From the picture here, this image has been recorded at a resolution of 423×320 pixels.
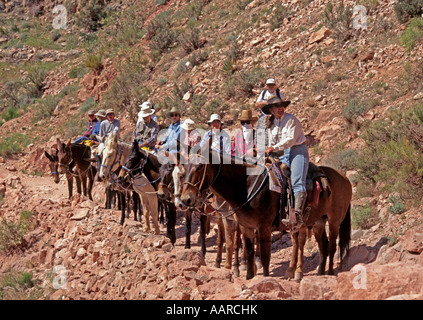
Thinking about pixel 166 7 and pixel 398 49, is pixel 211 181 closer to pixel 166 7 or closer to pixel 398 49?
pixel 398 49

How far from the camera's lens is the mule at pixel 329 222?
31.7 feet

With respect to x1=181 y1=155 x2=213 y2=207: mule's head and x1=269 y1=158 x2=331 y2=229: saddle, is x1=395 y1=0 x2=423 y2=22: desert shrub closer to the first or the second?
x1=269 y1=158 x2=331 y2=229: saddle

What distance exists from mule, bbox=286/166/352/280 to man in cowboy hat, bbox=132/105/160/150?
494 centimetres

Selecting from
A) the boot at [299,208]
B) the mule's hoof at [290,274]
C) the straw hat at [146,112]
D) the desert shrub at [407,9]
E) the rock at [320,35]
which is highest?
the desert shrub at [407,9]

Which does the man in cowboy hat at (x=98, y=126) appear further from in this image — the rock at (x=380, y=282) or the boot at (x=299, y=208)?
the rock at (x=380, y=282)

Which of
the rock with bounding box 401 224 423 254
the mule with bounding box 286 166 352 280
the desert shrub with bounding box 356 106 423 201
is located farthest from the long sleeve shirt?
the rock with bounding box 401 224 423 254

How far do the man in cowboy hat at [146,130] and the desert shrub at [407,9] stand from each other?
11.9 meters

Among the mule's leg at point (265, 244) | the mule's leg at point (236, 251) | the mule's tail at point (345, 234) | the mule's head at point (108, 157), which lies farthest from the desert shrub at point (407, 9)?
the mule's leg at point (265, 244)

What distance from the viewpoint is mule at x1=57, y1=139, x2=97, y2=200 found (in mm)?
17938

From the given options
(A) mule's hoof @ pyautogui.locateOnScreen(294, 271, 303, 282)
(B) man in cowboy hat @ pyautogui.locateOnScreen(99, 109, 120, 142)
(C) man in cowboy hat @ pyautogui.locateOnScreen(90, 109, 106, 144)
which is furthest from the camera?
(C) man in cowboy hat @ pyautogui.locateOnScreen(90, 109, 106, 144)

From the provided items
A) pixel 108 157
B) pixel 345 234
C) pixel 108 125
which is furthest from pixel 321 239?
pixel 108 125

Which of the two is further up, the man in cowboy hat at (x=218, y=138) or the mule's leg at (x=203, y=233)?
the man in cowboy hat at (x=218, y=138)

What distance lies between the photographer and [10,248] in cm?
1727

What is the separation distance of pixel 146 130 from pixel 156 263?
18.9 ft
